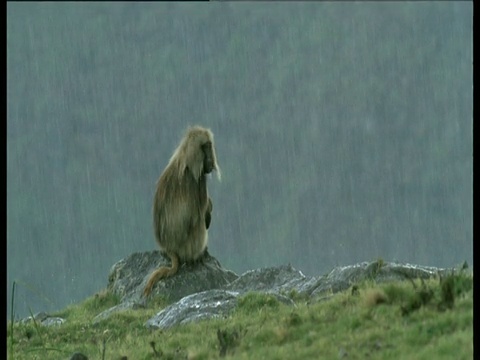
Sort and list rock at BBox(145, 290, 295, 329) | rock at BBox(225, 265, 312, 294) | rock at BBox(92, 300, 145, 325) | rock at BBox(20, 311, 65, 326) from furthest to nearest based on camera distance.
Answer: rock at BBox(225, 265, 312, 294), rock at BBox(20, 311, 65, 326), rock at BBox(92, 300, 145, 325), rock at BBox(145, 290, 295, 329)

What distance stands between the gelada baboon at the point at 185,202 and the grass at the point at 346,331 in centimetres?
621

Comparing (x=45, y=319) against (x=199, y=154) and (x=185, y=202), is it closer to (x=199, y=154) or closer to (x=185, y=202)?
(x=185, y=202)

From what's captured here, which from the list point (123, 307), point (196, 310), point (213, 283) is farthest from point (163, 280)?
point (196, 310)

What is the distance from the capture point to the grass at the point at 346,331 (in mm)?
7992

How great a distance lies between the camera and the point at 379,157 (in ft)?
59.2

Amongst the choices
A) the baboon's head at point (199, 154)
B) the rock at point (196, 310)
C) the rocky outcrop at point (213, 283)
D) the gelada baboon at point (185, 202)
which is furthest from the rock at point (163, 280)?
the rock at point (196, 310)

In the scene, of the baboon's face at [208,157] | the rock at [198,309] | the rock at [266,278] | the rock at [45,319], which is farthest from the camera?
the baboon's face at [208,157]

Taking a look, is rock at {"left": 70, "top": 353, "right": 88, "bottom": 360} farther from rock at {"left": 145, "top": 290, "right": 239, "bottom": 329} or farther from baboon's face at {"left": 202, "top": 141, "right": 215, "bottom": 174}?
baboon's face at {"left": 202, "top": 141, "right": 215, "bottom": 174}

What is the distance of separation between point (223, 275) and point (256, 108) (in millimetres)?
3516

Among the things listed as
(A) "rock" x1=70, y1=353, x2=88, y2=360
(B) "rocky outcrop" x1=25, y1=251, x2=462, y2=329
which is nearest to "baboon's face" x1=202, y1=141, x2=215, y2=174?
(B) "rocky outcrop" x1=25, y1=251, x2=462, y2=329

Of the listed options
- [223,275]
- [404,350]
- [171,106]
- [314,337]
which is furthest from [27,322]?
[404,350]

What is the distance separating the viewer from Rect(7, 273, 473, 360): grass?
7.99 m

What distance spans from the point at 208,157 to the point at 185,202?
90 centimetres

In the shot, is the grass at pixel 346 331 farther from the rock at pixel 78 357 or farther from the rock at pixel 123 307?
the rock at pixel 123 307
